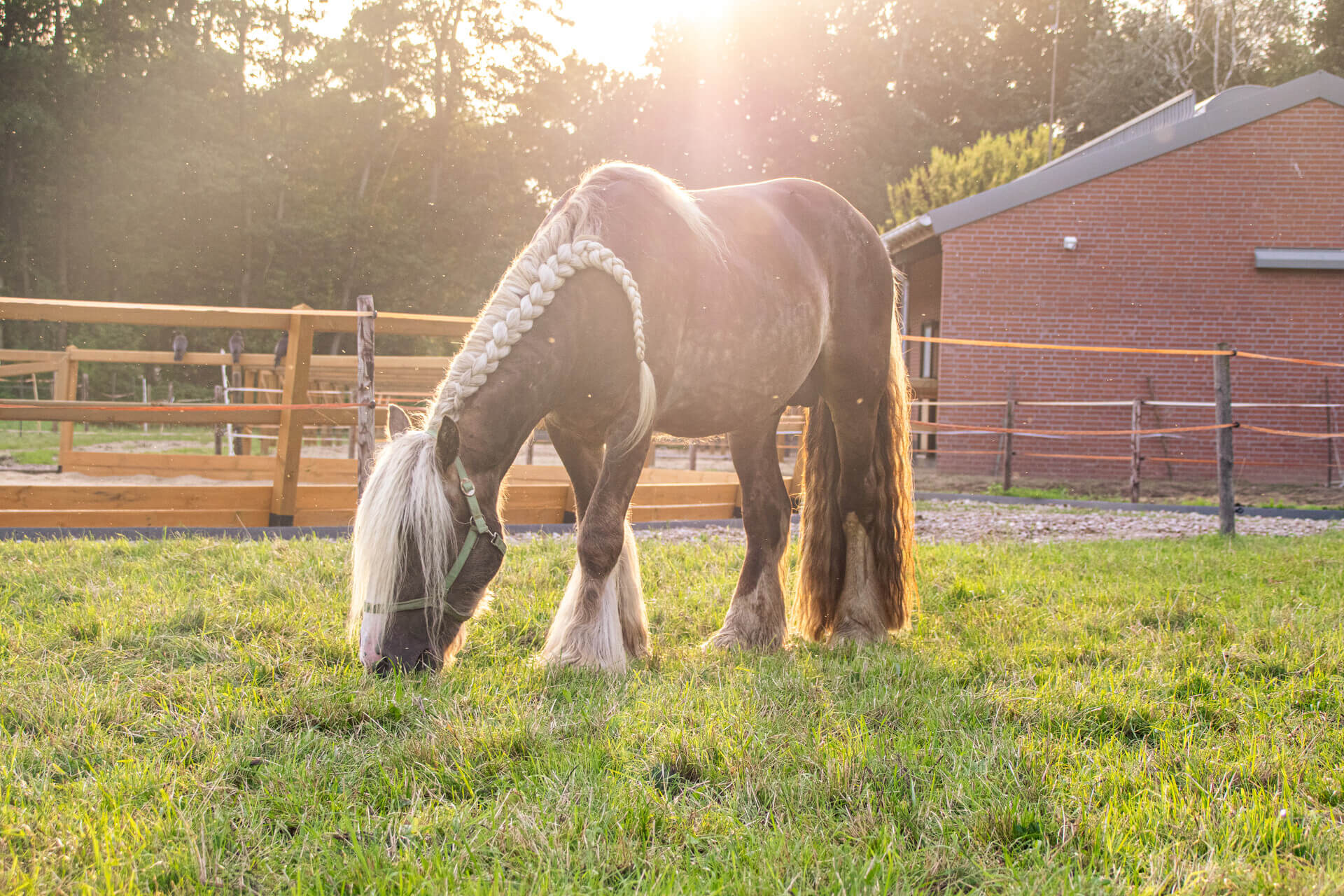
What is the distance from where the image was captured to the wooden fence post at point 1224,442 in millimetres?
7172

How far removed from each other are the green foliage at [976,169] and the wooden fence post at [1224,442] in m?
16.6

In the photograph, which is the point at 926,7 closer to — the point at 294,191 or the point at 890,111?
the point at 890,111

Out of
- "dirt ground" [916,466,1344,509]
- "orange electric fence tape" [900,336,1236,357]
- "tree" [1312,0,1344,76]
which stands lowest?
"dirt ground" [916,466,1344,509]

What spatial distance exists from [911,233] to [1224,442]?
25.3 ft

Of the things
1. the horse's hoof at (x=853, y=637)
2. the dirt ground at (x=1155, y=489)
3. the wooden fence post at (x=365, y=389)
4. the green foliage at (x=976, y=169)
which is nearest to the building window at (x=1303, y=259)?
the dirt ground at (x=1155, y=489)

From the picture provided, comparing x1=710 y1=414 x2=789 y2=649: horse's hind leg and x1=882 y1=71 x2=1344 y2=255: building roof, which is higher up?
x1=882 y1=71 x2=1344 y2=255: building roof

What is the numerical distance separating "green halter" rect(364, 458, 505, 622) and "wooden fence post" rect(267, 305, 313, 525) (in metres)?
3.76

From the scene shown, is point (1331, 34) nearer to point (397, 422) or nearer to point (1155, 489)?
point (1155, 489)

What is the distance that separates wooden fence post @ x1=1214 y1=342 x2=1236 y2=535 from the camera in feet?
23.5

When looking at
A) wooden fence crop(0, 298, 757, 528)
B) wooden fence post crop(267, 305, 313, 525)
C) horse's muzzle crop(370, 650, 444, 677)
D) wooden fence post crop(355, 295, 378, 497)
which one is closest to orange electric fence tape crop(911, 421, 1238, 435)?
→ wooden fence crop(0, 298, 757, 528)

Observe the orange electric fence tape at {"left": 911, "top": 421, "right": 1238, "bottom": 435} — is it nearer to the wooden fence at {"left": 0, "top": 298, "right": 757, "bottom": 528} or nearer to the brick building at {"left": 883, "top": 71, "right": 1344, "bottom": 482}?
the brick building at {"left": 883, "top": 71, "right": 1344, "bottom": 482}

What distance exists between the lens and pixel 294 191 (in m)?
29.4

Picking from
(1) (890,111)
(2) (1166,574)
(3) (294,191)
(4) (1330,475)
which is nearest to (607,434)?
(2) (1166,574)

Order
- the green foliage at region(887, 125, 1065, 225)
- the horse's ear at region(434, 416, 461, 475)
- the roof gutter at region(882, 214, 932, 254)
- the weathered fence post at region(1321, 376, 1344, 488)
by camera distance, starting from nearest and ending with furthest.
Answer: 1. the horse's ear at region(434, 416, 461, 475)
2. the weathered fence post at region(1321, 376, 1344, 488)
3. the roof gutter at region(882, 214, 932, 254)
4. the green foliage at region(887, 125, 1065, 225)
